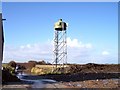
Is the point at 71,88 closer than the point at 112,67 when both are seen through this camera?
Yes

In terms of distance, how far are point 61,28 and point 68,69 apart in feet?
11.3

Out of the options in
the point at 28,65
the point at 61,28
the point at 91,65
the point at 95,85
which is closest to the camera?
the point at 95,85

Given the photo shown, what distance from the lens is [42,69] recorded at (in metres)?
26.1

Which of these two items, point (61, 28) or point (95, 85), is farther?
point (61, 28)

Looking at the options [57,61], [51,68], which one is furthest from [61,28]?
[51,68]

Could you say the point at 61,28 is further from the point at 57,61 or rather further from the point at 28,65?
the point at 28,65

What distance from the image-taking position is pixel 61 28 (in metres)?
23.0

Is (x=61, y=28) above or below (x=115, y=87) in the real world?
above

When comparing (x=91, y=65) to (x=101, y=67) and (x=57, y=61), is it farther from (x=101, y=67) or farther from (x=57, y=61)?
(x=57, y=61)

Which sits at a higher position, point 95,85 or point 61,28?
point 61,28

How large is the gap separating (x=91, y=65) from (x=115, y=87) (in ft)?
46.7

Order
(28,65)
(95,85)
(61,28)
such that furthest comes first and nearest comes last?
(28,65), (61,28), (95,85)

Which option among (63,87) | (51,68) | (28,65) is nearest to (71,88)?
(63,87)

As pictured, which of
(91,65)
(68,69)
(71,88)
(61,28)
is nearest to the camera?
(71,88)
